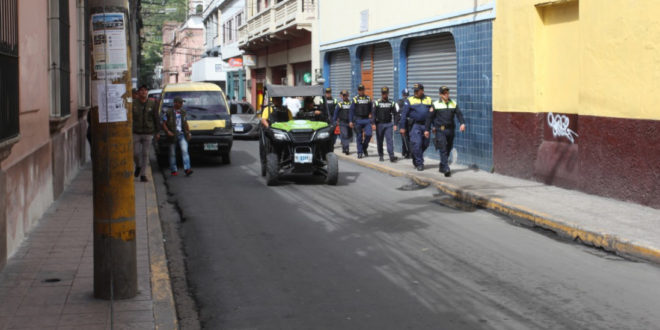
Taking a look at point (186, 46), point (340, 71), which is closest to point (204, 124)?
point (340, 71)

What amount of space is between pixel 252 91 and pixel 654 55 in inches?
1397

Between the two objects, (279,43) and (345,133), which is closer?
(345,133)

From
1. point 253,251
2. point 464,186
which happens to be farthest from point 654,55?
point 253,251

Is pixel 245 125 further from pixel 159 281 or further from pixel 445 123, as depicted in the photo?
pixel 159 281

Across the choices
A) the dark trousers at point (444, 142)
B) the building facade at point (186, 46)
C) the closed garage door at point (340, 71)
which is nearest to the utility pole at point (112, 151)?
the dark trousers at point (444, 142)

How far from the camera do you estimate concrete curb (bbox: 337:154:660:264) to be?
27.6 ft

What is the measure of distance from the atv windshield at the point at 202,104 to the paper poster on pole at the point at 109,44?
1245cm

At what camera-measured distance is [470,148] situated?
16969mm

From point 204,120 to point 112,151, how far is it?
1226cm

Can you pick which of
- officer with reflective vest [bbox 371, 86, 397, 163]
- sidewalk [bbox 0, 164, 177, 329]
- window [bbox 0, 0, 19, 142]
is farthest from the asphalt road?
officer with reflective vest [bbox 371, 86, 397, 163]

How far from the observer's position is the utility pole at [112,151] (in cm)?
582

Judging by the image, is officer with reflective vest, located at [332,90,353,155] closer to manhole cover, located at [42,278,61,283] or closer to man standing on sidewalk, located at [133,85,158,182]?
man standing on sidewalk, located at [133,85,158,182]

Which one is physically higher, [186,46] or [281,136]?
[186,46]

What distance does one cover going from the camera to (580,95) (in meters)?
12.7
